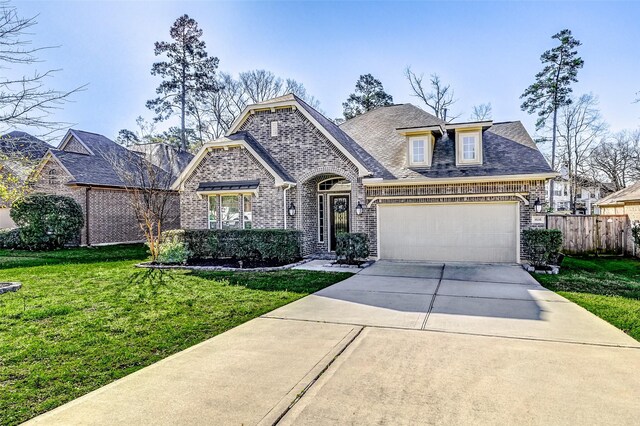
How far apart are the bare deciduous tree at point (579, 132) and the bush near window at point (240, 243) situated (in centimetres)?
2645

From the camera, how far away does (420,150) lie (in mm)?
13766

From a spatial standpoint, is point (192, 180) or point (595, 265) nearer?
point (595, 265)

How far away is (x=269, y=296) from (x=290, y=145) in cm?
768

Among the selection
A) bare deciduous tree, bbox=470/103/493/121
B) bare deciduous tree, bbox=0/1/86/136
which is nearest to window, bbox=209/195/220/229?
bare deciduous tree, bbox=0/1/86/136

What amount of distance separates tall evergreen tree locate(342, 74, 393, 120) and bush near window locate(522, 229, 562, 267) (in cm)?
2213

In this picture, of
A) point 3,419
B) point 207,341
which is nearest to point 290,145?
point 207,341

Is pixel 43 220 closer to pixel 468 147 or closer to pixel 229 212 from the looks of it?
pixel 229 212

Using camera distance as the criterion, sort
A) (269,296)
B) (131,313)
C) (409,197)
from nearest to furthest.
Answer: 1. (131,313)
2. (269,296)
3. (409,197)

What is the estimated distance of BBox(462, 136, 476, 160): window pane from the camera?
1324 cm

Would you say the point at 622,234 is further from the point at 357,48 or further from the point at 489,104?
the point at 489,104

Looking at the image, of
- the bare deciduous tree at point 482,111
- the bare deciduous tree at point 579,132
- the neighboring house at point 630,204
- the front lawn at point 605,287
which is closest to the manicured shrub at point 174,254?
the front lawn at point 605,287

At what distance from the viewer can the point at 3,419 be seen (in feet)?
10.5

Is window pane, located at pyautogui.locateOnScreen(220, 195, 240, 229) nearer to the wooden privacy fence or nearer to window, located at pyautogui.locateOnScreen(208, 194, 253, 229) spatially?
window, located at pyautogui.locateOnScreen(208, 194, 253, 229)

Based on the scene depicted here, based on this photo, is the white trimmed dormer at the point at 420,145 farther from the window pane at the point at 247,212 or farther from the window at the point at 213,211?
the window at the point at 213,211
